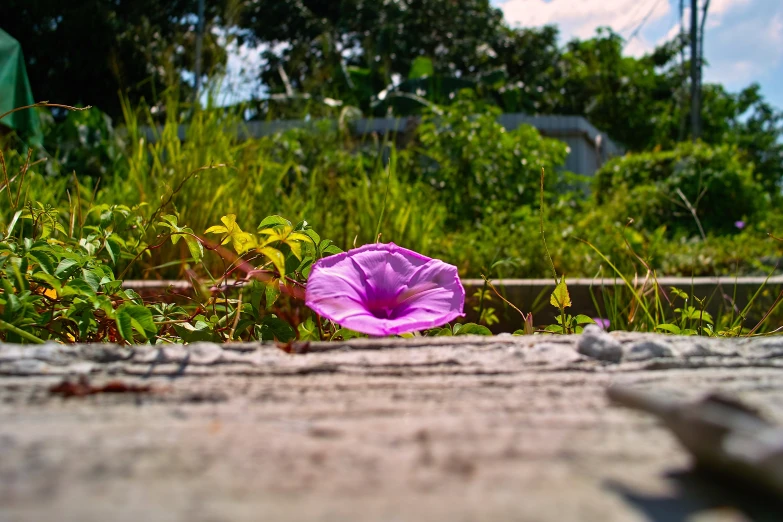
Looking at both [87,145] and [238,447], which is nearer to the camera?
[238,447]

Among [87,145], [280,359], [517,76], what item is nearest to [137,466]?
[280,359]

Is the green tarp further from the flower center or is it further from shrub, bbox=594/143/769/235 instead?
shrub, bbox=594/143/769/235

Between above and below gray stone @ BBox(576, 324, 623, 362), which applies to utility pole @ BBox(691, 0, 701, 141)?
above

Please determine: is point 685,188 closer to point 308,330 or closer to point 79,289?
point 308,330

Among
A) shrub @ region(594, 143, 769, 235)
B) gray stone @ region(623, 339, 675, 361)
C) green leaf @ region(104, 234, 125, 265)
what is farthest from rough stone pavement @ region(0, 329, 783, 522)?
shrub @ region(594, 143, 769, 235)

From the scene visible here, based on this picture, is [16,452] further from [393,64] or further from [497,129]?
[393,64]

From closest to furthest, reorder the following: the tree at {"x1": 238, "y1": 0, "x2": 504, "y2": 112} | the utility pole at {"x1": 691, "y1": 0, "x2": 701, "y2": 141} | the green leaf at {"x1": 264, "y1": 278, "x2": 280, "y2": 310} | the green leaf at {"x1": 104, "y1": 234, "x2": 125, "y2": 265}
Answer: the green leaf at {"x1": 264, "y1": 278, "x2": 280, "y2": 310} → the green leaf at {"x1": 104, "y1": 234, "x2": 125, "y2": 265} → the utility pole at {"x1": 691, "y1": 0, "x2": 701, "y2": 141} → the tree at {"x1": 238, "y1": 0, "x2": 504, "y2": 112}
